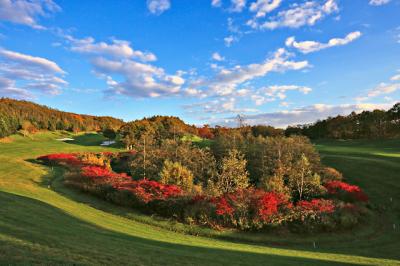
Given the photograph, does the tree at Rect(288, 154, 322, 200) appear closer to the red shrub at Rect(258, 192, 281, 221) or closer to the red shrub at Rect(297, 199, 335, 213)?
the red shrub at Rect(297, 199, 335, 213)

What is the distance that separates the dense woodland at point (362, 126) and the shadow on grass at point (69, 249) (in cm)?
6834

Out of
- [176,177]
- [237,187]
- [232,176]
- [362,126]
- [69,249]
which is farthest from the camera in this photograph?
[362,126]

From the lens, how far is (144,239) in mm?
14148

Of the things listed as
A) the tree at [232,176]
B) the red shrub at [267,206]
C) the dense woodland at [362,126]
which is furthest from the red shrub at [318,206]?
the dense woodland at [362,126]

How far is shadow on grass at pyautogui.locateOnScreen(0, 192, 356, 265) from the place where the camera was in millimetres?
8078

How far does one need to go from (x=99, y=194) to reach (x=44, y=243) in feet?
60.4

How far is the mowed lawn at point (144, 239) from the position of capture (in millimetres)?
9023

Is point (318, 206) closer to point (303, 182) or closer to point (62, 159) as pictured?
point (303, 182)

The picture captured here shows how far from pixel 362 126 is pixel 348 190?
175 feet

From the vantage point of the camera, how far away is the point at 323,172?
33719mm

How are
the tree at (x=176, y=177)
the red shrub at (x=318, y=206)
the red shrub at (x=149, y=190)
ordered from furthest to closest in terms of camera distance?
the tree at (x=176, y=177), the red shrub at (x=149, y=190), the red shrub at (x=318, y=206)

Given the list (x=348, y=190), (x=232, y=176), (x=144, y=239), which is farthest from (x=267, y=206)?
(x=348, y=190)

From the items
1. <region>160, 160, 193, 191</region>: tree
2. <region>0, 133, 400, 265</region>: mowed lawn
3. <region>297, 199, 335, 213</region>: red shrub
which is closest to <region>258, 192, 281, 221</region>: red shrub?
<region>0, 133, 400, 265</region>: mowed lawn

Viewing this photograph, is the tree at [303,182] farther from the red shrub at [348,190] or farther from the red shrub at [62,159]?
the red shrub at [62,159]
